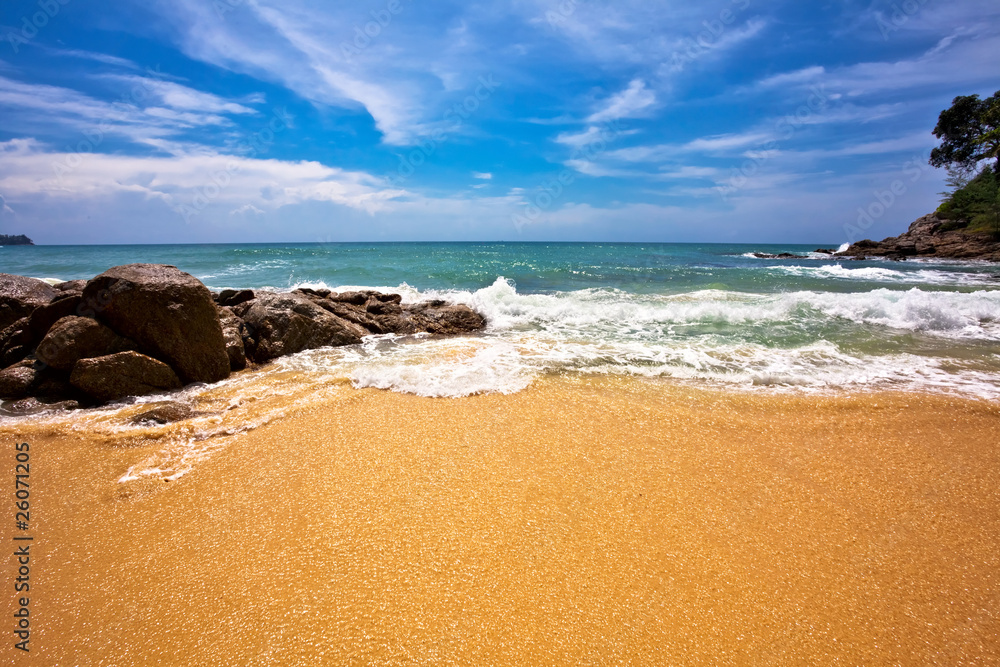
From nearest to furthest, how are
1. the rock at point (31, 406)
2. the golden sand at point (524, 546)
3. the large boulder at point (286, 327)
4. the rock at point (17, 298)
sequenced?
the golden sand at point (524, 546) → the rock at point (31, 406) → the rock at point (17, 298) → the large boulder at point (286, 327)

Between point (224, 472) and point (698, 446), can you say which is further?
point (698, 446)

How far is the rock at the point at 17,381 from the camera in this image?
436 cm

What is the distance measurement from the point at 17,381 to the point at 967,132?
62951 mm

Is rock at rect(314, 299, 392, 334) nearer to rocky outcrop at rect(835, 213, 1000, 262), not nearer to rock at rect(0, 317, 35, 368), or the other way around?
rock at rect(0, 317, 35, 368)

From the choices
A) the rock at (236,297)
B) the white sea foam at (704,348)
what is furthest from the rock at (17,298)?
the white sea foam at (704,348)

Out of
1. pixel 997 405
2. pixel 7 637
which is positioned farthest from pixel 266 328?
pixel 997 405

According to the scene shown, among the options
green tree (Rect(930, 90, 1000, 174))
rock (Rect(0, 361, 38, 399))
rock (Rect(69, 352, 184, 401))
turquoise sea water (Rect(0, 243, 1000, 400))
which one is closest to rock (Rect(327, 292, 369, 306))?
turquoise sea water (Rect(0, 243, 1000, 400))

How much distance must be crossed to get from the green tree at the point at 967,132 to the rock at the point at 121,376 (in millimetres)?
55165

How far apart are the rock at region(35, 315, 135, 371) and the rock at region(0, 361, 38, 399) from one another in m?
0.17

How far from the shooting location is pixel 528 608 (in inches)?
77.7

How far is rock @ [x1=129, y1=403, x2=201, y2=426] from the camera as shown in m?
3.83

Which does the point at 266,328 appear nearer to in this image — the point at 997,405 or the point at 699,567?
the point at 699,567

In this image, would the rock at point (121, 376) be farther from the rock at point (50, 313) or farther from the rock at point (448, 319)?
the rock at point (448, 319)

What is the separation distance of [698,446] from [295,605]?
3.08 meters
